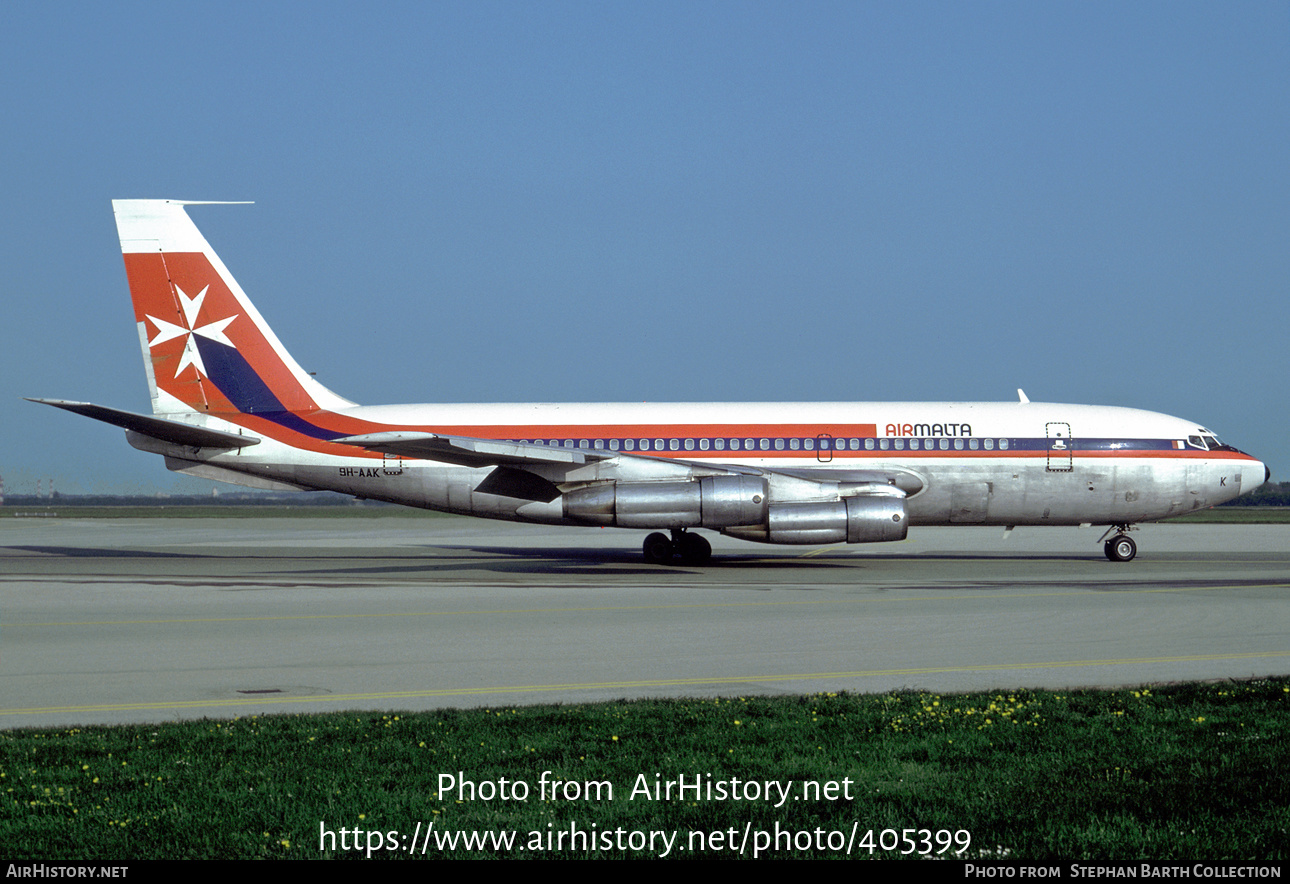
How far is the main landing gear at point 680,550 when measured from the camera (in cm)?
2764

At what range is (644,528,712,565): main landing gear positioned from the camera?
90.7ft

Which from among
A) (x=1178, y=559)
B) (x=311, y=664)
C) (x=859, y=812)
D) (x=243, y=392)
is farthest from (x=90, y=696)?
(x=1178, y=559)

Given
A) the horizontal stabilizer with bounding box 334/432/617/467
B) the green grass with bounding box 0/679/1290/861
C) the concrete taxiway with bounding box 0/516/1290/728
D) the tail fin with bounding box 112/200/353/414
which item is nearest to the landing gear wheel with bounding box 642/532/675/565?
the concrete taxiway with bounding box 0/516/1290/728

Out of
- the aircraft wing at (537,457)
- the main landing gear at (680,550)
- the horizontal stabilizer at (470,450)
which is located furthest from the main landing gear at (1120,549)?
the horizontal stabilizer at (470,450)

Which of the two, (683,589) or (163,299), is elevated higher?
(163,299)

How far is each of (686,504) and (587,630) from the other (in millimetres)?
10317

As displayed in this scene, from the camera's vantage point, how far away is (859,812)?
6.16 meters

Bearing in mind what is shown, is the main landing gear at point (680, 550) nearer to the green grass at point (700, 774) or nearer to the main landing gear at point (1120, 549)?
the main landing gear at point (1120, 549)

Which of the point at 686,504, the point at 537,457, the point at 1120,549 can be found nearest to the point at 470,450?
the point at 537,457

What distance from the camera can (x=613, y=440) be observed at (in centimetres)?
2805

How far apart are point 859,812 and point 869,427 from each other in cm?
2241

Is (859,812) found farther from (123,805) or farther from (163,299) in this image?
(163,299)

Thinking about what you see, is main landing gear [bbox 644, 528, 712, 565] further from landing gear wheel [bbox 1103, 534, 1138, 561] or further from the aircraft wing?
landing gear wheel [bbox 1103, 534, 1138, 561]

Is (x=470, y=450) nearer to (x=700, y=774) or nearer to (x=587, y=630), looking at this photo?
(x=587, y=630)
